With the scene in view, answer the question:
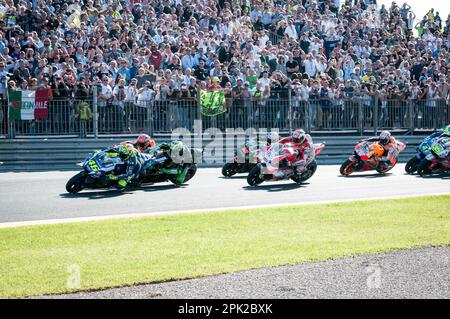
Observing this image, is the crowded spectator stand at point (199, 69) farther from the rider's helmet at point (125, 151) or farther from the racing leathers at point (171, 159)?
the rider's helmet at point (125, 151)

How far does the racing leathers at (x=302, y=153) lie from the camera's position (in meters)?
16.8

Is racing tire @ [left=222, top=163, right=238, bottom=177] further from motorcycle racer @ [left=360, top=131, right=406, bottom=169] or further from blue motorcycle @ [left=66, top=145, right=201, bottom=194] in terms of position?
motorcycle racer @ [left=360, top=131, right=406, bottom=169]

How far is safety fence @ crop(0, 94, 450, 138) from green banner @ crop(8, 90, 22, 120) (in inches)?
5.4

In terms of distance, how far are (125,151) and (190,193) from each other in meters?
1.61

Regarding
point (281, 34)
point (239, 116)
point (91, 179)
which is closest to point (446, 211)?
point (91, 179)

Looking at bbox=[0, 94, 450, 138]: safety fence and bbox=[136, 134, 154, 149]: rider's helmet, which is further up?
bbox=[0, 94, 450, 138]: safety fence

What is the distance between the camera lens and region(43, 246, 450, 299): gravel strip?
7.03 meters

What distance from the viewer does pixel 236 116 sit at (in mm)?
22016

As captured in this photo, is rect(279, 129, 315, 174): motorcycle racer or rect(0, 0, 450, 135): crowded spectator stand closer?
rect(279, 129, 315, 174): motorcycle racer

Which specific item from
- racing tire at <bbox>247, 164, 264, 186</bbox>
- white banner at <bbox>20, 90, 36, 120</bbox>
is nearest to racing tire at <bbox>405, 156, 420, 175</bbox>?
racing tire at <bbox>247, 164, 264, 186</bbox>

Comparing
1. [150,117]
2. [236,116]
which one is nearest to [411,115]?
[236,116]

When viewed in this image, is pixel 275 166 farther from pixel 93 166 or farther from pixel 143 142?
pixel 93 166

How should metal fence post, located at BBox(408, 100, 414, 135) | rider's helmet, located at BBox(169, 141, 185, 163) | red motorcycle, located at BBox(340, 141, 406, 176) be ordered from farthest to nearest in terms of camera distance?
metal fence post, located at BBox(408, 100, 414, 135)
red motorcycle, located at BBox(340, 141, 406, 176)
rider's helmet, located at BBox(169, 141, 185, 163)

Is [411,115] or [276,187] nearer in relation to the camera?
[276,187]
